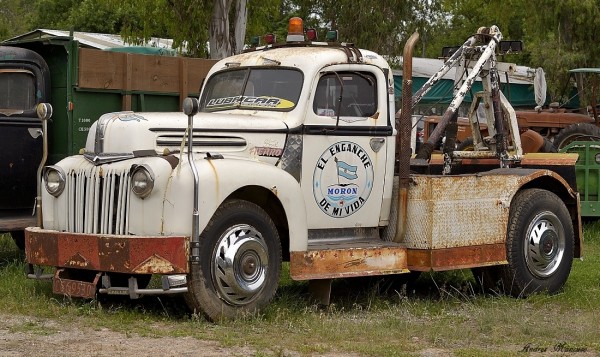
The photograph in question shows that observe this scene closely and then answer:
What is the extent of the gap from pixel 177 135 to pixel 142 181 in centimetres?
70

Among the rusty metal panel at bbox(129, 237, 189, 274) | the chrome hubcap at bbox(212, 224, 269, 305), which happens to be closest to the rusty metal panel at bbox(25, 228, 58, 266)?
the rusty metal panel at bbox(129, 237, 189, 274)

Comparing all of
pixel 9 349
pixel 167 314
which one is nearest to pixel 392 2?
pixel 167 314

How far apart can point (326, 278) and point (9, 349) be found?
9.11ft

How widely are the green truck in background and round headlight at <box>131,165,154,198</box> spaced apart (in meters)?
3.11

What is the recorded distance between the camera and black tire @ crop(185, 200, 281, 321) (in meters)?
8.14

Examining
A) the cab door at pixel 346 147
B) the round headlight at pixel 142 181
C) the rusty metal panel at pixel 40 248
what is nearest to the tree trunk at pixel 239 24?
the cab door at pixel 346 147

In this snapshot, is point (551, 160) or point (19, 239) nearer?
point (551, 160)

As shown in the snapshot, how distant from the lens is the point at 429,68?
94.1 ft

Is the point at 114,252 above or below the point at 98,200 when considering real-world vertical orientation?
below

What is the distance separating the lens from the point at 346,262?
9070 millimetres

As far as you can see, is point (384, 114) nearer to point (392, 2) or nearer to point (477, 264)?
point (477, 264)

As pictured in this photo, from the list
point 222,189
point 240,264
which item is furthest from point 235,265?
point 222,189

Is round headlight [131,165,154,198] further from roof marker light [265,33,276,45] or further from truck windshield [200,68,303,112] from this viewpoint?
roof marker light [265,33,276,45]

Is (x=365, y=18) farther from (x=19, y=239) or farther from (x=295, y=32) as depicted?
(x=295, y=32)
